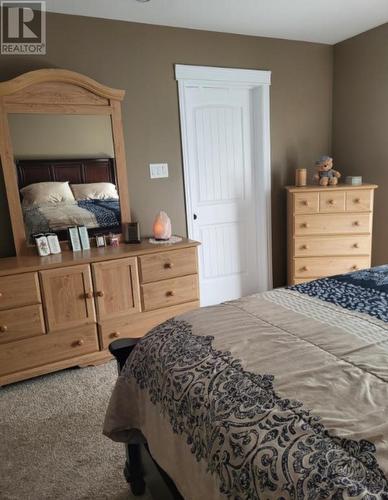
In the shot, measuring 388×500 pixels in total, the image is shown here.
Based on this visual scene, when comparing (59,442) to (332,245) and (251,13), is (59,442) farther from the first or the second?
(251,13)

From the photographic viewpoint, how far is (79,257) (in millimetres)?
2557

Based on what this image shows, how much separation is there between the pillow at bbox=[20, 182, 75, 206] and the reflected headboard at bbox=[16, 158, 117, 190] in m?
0.03

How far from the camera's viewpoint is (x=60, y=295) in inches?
97.0

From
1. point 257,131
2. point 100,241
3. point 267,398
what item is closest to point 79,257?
point 100,241

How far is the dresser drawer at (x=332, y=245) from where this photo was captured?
3379 mm

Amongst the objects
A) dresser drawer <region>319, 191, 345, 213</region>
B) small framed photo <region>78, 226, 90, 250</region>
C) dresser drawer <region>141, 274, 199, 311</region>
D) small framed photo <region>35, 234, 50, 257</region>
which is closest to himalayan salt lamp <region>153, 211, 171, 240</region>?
dresser drawer <region>141, 274, 199, 311</region>

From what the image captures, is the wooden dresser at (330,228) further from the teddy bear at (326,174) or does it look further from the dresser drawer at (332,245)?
the teddy bear at (326,174)

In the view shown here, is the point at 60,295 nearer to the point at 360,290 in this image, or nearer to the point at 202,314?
the point at 202,314

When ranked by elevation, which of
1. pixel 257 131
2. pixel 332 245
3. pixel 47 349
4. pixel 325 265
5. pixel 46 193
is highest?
pixel 257 131

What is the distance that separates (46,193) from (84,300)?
2.70 feet

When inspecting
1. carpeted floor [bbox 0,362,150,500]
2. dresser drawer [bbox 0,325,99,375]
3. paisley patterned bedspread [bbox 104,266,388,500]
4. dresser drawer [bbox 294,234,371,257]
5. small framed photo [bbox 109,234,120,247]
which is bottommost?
carpeted floor [bbox 0,362,150,500]

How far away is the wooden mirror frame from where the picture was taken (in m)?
2.53

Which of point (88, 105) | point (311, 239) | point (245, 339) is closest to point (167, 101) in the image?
point (88, 105)

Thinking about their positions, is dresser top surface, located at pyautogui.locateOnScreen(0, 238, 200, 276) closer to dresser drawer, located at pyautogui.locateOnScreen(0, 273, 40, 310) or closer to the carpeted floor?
dresser drawer, located at pyautogui.locateOnScreen(0, 273, 40, 310)
